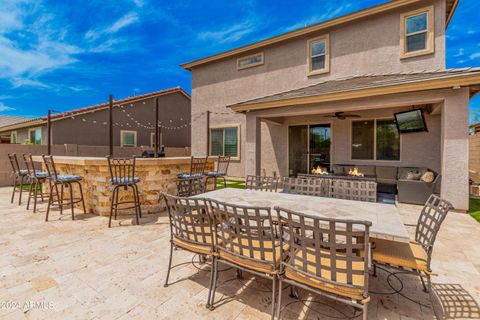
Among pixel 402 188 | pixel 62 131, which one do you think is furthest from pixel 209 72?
pixel 402 188

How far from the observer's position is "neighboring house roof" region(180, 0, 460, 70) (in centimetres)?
720

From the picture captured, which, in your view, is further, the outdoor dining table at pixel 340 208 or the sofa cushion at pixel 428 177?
the sofa cushion at pixel 428 177

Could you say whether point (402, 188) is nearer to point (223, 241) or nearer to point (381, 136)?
point (381, 136)

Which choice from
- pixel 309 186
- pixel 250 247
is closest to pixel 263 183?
pixel 309 186

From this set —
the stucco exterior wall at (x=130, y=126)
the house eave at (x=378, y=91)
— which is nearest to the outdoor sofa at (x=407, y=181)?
the house eave at (x=378, y=91)

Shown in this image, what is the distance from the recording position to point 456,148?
510cm

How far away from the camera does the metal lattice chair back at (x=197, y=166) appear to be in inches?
216

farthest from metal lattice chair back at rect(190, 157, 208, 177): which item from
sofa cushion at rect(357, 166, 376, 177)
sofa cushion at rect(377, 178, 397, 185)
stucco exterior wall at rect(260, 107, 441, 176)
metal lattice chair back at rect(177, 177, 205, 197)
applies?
sofa cushion at rect(377, 178, 397, 185)

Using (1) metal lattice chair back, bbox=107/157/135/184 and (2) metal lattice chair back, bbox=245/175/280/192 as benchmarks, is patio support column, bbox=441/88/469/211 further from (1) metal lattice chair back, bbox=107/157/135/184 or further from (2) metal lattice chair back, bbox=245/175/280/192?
(1) metal lattice chair back, bbox=107/157/135/184

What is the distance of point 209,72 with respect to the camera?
11.5 metres

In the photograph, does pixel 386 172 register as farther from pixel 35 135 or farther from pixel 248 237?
pixel 35 135

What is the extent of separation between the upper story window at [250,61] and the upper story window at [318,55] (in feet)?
6.96

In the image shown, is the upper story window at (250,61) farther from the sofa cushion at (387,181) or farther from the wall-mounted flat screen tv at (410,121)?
the sofa cushion at (387,181)

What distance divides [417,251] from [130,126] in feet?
48.3
